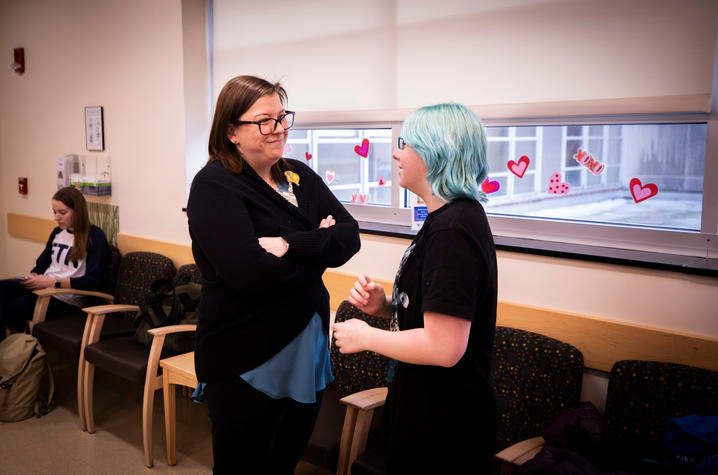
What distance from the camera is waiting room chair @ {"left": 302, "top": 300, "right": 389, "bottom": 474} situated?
2.23 meters

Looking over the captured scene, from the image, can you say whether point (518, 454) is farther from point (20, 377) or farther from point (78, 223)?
point (78, 223)

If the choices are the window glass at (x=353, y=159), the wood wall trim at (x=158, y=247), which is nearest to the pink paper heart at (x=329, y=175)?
the window glass at (x=353, y=159)

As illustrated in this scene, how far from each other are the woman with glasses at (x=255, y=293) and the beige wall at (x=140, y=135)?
1061mm

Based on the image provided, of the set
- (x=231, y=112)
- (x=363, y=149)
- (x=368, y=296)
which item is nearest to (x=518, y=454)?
(x=368, y=296)

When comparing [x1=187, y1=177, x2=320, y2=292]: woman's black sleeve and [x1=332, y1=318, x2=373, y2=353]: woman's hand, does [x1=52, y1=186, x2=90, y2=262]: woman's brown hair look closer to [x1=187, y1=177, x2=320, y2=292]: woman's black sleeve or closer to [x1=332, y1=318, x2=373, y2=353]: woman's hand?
[x1=187, y1=177, x2=320, y2=292]: woman's black sleeve

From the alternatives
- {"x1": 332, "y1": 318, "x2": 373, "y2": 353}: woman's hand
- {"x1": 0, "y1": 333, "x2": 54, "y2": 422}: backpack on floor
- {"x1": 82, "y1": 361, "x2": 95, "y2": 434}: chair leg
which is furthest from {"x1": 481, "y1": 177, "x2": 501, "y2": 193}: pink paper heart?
{"x1": 0, "y1": 333, "x2": 54, "y2": 422}: backpack on floor

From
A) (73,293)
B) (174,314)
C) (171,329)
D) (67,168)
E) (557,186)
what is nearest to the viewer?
(557,186)

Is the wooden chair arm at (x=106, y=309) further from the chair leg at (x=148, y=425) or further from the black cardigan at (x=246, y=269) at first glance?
the black cardigan at (x=246, y=269)

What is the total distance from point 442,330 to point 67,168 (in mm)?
4343

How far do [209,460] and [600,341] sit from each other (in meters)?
1.99

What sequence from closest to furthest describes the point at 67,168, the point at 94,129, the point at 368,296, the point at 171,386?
the point at 368,296, the point at 171,386, the point at 94,129, the point at 67,168

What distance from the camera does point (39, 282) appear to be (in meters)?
3.87

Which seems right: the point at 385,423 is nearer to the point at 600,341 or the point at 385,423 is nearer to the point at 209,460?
the point at 600,341

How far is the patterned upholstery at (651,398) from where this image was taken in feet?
6.32
